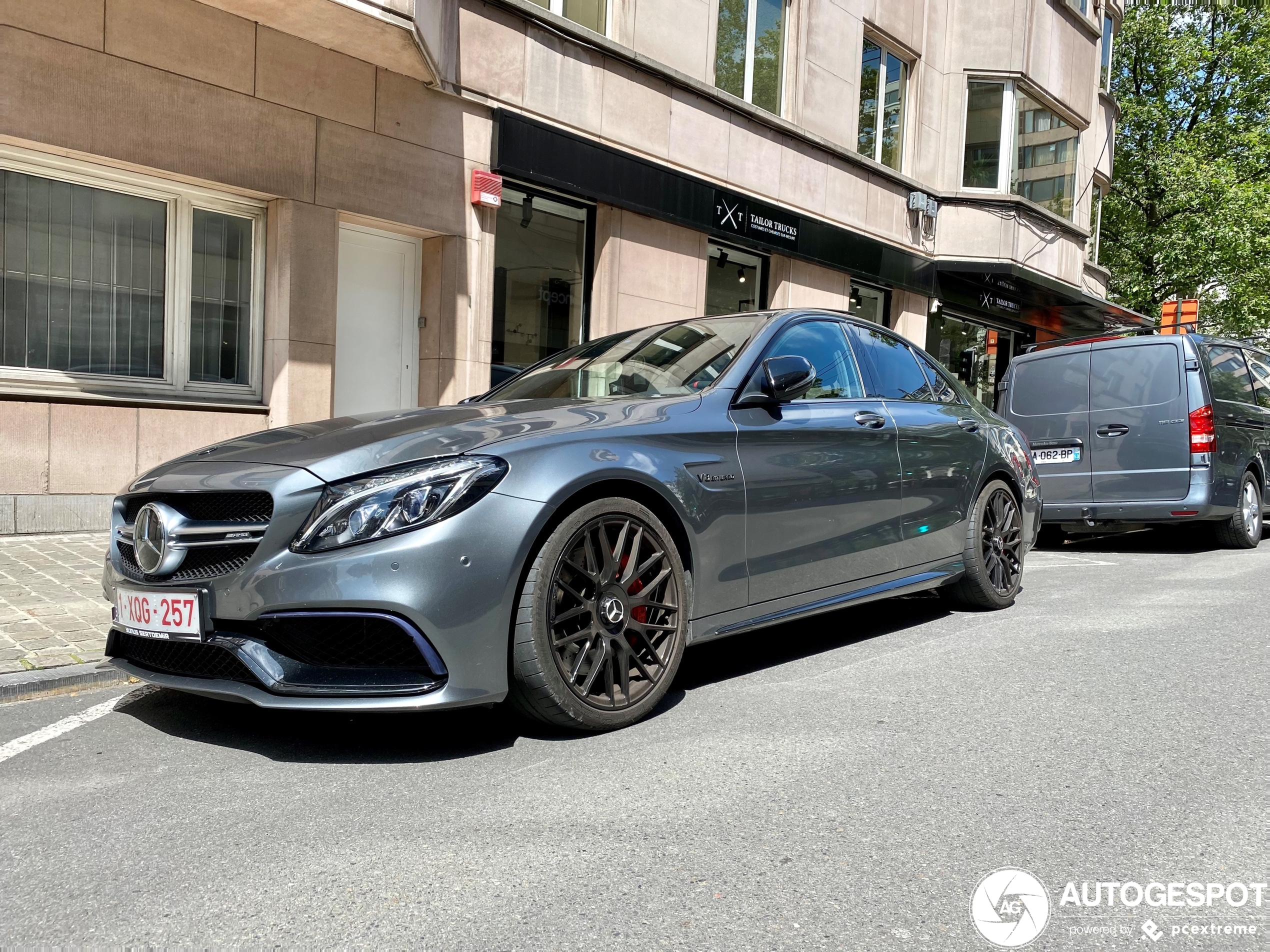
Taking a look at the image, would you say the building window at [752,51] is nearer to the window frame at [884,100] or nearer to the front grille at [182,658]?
the window frame at [884,100]

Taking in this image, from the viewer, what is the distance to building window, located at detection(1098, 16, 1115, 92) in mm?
22328

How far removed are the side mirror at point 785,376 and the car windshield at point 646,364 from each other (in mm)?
218

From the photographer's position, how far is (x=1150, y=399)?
8969 mm

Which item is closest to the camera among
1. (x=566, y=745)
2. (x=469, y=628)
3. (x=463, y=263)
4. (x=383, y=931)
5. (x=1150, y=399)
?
(x=383, y=931)

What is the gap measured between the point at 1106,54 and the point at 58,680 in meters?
24.7

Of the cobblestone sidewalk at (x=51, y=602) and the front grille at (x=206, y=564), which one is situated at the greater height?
the front grille at (x=206, y=564)

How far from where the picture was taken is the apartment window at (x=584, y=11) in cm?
1092

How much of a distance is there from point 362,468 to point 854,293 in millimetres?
14086

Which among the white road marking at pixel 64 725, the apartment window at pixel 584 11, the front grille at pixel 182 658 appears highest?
the apartment window at pixel 584 11

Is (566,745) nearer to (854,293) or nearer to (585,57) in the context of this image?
(585,57)

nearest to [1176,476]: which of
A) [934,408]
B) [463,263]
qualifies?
[934,408]

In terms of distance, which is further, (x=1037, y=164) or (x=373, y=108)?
(x=1037, y=164)

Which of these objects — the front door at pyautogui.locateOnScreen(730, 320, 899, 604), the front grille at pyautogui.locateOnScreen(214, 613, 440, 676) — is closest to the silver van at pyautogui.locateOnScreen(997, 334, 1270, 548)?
the front door at pyautogui.locateOnScreen(730, 320, 899, 604)

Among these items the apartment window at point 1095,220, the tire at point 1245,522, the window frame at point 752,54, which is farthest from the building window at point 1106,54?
the tire at point 1245,522
